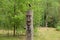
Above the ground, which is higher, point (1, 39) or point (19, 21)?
point (19, 21)

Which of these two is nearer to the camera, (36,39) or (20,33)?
(36,39)

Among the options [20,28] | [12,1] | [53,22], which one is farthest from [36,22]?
[53,22]

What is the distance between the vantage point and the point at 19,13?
76.1 ft

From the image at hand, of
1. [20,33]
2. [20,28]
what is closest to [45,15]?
[20,33]

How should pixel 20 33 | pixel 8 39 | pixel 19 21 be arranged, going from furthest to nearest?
pixel 20 33, pixel 19 21, pixel 8 39

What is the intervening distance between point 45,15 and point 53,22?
84.8 inches

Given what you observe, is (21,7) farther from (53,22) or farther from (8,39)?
(53,22)

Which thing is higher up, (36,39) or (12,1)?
(12,1)

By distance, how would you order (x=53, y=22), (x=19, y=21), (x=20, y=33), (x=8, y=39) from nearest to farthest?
(x=8, y=39) → (x=19, y=21) → (x=20, y=33) → (x=53, y=22)

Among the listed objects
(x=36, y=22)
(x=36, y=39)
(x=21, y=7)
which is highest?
(x=21, y=7)

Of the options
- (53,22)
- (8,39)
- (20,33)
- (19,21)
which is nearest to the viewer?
(8,39)

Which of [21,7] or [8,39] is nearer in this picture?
[8,39]

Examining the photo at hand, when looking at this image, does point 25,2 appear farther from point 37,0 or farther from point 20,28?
point 20,28

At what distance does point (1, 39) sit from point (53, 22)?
19379 millimetres
